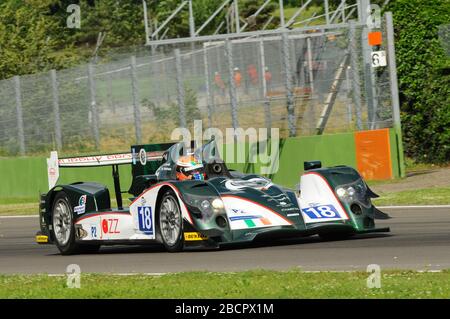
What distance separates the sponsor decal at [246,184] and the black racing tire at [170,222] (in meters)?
0.60

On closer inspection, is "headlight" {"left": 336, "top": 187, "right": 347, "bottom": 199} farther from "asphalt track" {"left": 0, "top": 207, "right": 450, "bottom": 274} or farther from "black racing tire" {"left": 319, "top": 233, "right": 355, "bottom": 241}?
"black racing tire" {"left": 319, "top": 233, "right": 355, "bottom": 241}

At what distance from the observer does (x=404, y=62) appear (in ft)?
83.9

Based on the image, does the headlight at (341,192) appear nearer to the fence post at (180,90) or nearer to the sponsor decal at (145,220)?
the sponsor decal at (145,220)

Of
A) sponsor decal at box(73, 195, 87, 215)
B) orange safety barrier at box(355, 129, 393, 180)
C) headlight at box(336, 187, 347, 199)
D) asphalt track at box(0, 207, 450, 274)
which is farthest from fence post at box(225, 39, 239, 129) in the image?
headlight at box(336, 187, 347, 199)

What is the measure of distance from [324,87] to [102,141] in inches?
221

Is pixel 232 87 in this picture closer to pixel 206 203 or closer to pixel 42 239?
pixel 42 239

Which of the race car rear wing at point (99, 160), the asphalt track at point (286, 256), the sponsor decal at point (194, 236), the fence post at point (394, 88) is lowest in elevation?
the asphalt track at point (286, 256)

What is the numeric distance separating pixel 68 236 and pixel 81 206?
1.43 feet

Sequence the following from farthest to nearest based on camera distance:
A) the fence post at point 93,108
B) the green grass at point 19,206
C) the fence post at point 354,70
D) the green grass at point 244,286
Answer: the fence post at point 93,108 < the green grass at point 19,206 < the fence post at point 354,70 < the green grass at point 244,286

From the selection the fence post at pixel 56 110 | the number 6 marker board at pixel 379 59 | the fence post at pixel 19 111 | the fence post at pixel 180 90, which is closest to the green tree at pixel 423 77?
the number 6 marker board at pixel 379 59

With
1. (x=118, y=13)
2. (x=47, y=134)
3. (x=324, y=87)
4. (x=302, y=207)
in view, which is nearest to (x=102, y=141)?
(x=47, y=134)

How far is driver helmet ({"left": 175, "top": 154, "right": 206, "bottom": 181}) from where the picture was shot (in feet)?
46.4

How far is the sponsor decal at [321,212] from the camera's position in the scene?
13.1 m

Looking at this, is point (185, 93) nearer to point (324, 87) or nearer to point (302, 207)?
point (324, 87)
